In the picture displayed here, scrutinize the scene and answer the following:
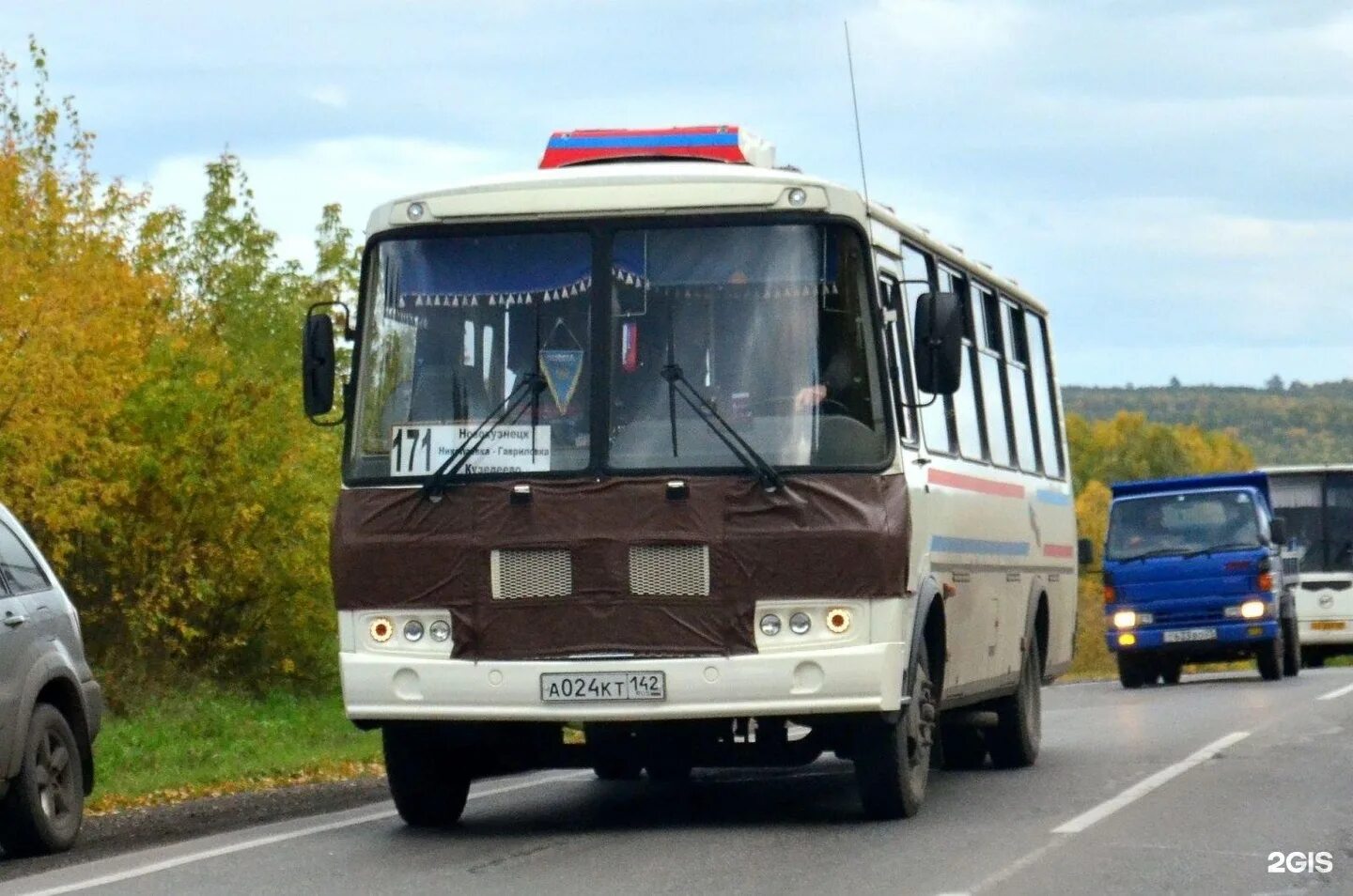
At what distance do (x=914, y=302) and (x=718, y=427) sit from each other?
6.35ft

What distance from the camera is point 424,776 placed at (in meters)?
12.7

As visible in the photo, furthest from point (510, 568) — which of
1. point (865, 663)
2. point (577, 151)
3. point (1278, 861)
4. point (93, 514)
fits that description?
point (93, 514)

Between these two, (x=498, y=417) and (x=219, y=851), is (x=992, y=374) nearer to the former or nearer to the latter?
(x=498, y=417)

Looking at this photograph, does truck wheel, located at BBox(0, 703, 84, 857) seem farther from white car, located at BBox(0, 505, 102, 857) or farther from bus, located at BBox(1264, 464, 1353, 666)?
bus, located at BBox(1264, 464, 1353, 666)

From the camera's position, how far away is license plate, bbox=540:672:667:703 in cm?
1164

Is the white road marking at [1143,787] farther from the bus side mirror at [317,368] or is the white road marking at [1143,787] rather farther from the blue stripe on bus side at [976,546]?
the bus side mirror at [317,368]

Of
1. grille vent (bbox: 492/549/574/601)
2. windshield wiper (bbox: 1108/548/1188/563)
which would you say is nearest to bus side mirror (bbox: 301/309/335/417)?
grille vent (bbox: 492/549/574/601)

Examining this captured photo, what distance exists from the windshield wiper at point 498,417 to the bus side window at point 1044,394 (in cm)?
650

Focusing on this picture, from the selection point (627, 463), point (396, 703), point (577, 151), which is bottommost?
point (396, 703)

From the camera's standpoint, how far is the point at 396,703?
11.9m

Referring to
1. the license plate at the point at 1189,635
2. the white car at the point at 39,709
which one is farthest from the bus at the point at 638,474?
the license plate at the point at 1189,635

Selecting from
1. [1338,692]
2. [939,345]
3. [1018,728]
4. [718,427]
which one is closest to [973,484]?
[939,345]

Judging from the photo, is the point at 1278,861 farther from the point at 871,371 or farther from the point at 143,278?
the point at 143,278

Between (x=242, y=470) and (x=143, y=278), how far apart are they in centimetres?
433
